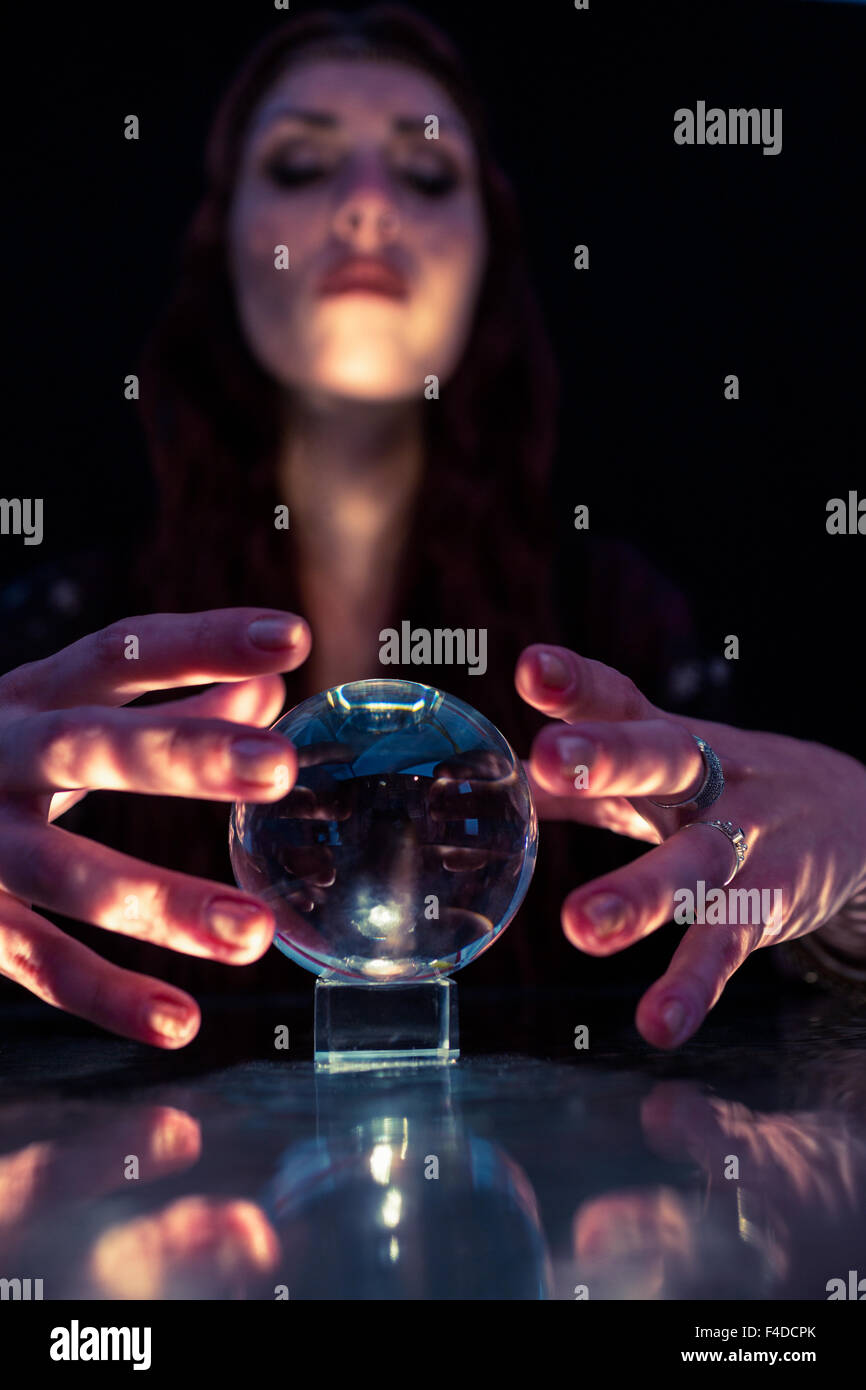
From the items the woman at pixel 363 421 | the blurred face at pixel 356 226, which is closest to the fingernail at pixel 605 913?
the woman at pixel 363 421

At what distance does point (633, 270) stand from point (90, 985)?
11.9 ft

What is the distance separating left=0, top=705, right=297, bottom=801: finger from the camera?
2.88 feet

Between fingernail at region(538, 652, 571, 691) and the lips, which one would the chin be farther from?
fingernail at region(538, 652, 571, 691)

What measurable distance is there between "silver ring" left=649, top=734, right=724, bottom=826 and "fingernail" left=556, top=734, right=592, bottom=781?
24cm

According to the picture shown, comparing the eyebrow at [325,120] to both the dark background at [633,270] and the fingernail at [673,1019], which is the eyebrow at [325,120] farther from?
the fingernail at [673,1019]

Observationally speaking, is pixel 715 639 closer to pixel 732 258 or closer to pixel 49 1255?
pixel 732 258

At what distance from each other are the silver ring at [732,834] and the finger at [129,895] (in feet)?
1.56

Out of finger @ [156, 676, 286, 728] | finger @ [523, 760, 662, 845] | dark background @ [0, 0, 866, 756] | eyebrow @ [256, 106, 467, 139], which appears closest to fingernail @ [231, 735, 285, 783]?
finger @ [156, 676, 286, 728]

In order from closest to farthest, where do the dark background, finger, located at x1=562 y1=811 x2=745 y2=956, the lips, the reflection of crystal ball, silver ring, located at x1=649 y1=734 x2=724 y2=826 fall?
1. finger, located at x1=562 y1=811 x2=745 y2=956
2. the reflection of crystal ball
3. silver ring, located at x1=649 y1=734 x2=724 y2=826
4. the lips
5. the dark background

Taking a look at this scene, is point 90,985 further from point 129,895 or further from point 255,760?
point 255,760

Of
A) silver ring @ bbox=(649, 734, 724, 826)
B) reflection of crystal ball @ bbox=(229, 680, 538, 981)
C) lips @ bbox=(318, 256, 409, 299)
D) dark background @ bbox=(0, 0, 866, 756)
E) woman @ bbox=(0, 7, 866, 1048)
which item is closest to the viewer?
reflection of crystal ball @ bbox=(229, 680, 538, 981)

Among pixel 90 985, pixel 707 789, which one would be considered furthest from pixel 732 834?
pixel 90 985

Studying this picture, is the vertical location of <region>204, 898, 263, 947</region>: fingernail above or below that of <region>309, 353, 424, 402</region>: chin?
below
